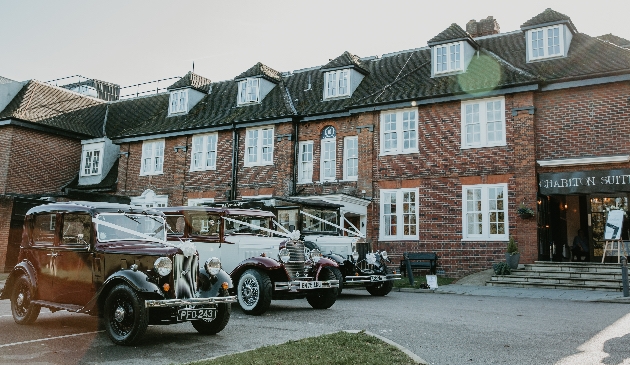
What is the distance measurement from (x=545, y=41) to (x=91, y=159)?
73.3 feet

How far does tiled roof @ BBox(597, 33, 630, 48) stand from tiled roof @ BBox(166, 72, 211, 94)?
18473 millimetres

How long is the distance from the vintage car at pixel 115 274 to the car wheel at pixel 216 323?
0.01 meters

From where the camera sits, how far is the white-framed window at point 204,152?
25125 millimetres

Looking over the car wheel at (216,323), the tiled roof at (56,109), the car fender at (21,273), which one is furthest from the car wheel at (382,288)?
the tiled roof at (56,109)

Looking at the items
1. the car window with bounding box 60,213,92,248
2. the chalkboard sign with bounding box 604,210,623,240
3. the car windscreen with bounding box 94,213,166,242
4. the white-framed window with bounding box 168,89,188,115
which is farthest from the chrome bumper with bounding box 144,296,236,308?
the white-framed window with bounding box 168,89,188,115

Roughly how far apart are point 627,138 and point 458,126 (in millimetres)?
5249

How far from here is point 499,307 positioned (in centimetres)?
1150

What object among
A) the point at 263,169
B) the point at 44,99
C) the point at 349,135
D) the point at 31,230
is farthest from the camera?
the point at 44,99

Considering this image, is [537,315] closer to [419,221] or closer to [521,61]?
[419,221]

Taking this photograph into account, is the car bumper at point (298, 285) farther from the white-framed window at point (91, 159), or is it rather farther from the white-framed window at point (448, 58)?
the white-framed window at point (91, 159)

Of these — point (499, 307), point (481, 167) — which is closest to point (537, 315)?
point (499, 307)

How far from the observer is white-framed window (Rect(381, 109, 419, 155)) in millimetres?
20078

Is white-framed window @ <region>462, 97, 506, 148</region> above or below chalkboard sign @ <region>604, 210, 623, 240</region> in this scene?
above

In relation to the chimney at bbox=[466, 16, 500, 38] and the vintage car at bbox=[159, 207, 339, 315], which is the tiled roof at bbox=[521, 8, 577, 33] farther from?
the vintage car at bbox=[159, 207, 339, 315]
